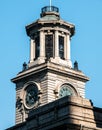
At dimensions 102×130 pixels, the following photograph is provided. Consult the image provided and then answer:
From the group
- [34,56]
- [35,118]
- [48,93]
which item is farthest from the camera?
[34,56]

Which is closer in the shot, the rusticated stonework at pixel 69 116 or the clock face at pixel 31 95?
the rusticated stonework at pixel 69 116

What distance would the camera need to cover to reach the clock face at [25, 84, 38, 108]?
301 feet

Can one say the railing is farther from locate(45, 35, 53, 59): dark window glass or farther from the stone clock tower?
locate(45, 35, 53, 59): dark window glass

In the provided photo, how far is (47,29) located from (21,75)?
7602 millimetres

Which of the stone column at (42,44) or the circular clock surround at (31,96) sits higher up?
the stone column at (42,44)

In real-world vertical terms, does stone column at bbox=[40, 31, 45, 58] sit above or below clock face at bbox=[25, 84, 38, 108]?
above

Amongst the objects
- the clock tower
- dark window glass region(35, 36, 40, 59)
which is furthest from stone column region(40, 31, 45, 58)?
dark window glass region(35, 36, 40, 59)

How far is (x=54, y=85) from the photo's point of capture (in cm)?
9175

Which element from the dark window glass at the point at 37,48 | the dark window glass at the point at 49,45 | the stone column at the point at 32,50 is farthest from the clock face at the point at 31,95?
the dark window glass at the point at 37,48

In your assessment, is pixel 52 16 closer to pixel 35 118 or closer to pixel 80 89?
pixel 80 89

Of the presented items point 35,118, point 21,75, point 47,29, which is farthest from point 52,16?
point 35,118

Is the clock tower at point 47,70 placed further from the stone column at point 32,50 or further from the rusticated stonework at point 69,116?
the rusticated stonework at point 69,116

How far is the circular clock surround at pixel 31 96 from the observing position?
91.6 metres

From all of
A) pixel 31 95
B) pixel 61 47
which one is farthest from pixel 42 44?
pixel 31 95
